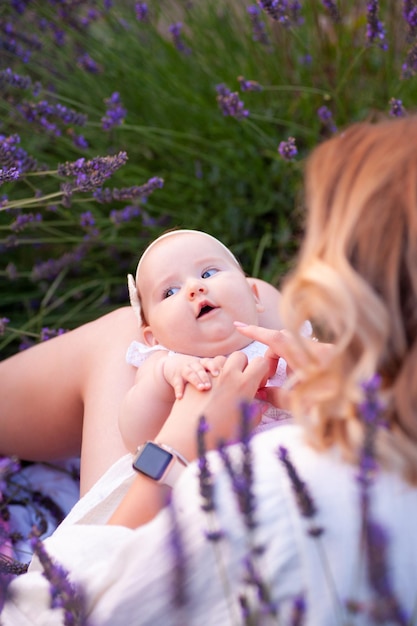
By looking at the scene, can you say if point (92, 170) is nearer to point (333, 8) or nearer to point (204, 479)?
point (333, 8)

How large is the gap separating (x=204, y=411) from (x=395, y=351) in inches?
16.2

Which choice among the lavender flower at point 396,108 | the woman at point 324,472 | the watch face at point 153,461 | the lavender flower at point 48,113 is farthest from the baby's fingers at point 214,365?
the lavender flower at point 48,113

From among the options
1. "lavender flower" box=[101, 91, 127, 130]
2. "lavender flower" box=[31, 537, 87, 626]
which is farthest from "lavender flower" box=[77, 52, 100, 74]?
"lavender flower" box=[31, 537, 87, 626]

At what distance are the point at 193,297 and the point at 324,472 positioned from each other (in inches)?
26.4

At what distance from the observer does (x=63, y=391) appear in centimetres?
197

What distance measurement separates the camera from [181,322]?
1.65 m

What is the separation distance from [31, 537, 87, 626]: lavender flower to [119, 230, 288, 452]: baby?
0.46m

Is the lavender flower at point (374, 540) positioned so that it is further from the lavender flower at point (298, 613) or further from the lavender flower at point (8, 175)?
the lavender flower at point (8, 175)

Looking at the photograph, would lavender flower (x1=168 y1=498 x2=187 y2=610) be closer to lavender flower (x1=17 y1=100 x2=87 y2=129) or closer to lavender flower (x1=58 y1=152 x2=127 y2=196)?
lavender flower (x1=58 y1=152 x2=127 y2=196)

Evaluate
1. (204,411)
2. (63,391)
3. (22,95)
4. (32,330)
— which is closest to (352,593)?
(204,411)

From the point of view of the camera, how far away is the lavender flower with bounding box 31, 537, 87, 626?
1040 mm

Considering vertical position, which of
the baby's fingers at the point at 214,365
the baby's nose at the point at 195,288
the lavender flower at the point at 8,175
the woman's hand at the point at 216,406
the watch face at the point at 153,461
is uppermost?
the lavender flower at the point at 8,175

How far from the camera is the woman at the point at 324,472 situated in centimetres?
100

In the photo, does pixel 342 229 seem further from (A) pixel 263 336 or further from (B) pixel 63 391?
(B) pixel 63 391
